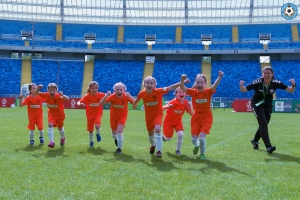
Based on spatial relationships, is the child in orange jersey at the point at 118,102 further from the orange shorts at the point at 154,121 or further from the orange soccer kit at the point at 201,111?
the orange soccer kit at the point at 201,111

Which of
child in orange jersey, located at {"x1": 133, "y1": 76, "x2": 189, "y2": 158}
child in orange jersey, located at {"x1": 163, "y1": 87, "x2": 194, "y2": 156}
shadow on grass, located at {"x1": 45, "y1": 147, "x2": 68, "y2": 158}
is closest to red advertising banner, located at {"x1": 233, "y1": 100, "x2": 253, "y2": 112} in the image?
child in orange jersey, located at {"x1": 163, "y1": 87, "x2": 194, "y2": 156}

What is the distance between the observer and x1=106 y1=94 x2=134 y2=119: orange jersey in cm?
868

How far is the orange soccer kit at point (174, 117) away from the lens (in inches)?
344

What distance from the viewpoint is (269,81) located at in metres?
8.51

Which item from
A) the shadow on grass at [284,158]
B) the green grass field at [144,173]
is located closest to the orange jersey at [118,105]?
the green grass field at [144,173]

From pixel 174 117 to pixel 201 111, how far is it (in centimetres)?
109

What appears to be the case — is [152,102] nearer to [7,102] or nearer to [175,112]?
[175,112]

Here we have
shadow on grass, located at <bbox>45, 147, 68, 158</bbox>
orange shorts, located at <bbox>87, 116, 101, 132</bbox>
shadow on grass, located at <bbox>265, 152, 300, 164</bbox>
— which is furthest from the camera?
orange shorts, located at <bbox>87, 116, 101, 132</bbox>

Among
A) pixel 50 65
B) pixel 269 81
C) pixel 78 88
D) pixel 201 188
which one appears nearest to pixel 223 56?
pixel 78 88

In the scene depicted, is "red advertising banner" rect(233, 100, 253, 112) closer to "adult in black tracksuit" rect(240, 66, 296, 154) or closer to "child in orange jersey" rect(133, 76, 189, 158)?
"adult in black tracksuit" rect(240, 66, 296, 154)

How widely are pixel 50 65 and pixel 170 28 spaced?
19.1 metres

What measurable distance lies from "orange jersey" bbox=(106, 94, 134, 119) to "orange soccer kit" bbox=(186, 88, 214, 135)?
5.82 feet

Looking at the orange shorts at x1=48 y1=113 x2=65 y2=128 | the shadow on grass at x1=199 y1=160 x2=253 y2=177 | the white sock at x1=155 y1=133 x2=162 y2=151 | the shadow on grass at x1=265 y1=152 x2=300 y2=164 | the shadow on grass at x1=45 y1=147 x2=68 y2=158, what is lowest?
the shadow on grass at x1=45 y1=147 x2=68 y2=158

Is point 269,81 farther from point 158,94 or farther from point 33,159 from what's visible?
point 33,159
